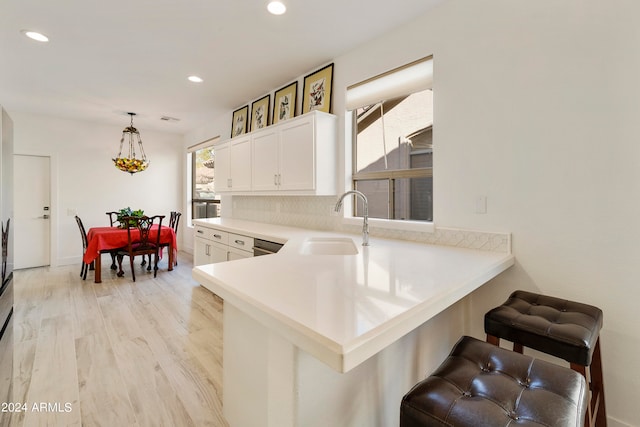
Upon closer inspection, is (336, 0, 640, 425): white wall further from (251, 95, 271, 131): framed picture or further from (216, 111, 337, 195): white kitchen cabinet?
(251, 95, 271, 131): framed picture

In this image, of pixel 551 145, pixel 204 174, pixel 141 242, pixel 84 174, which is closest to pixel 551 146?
pixel 551 145

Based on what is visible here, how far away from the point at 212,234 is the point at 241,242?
83 centimetres

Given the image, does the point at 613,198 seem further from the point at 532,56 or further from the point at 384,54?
the point at 384,54

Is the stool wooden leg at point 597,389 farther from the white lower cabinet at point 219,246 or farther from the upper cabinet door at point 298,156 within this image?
the white lower cabinet at point 219,246

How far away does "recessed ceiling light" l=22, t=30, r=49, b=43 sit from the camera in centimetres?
251

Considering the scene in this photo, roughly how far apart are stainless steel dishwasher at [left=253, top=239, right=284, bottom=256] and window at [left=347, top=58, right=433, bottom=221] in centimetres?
89

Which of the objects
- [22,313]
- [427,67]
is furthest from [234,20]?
[22,313]

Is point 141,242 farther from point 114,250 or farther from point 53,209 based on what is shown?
point 53,209

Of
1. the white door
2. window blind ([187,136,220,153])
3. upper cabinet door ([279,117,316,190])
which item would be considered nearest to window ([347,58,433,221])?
upper cabinet door ([279,117,316,190])

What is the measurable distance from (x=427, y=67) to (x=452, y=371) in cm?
210

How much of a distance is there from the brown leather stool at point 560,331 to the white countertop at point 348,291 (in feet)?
0.72

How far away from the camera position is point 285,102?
139 inches

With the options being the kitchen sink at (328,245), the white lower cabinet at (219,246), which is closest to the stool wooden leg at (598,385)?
the kitchen sink at (328,245)

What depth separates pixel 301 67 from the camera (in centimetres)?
317
